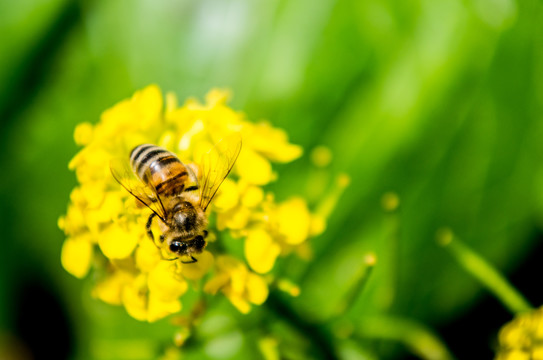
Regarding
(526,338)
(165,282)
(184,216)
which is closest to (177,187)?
(184,216)

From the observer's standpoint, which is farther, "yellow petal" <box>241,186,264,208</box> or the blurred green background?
the blurred green background

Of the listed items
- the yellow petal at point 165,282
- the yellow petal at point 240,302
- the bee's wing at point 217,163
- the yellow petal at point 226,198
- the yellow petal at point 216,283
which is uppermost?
the bee's wing at point 217,163

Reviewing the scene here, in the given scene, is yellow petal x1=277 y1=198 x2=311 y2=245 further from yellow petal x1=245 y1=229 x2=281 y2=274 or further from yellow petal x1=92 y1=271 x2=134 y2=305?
yellow petal x1=92 y1=271 x2=134 y2=305

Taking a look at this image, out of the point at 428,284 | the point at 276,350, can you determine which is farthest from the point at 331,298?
the point at 276,350

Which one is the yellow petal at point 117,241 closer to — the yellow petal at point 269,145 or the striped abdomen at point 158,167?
the striped abdomen at point 158,167

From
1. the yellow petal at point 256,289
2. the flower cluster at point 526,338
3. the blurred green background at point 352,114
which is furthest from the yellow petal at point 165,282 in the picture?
the flower cluster at point 526,338

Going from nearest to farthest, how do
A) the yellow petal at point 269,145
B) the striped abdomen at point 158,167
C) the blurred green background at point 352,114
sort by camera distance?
the striped abdomen at point 158,167 → the yellow petal at point 269,145 → the blurred green background at point 352,114

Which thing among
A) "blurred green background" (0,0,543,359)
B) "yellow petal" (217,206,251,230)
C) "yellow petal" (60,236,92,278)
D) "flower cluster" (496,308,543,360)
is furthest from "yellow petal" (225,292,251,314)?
"flower cluster" (496,308,543,360)
